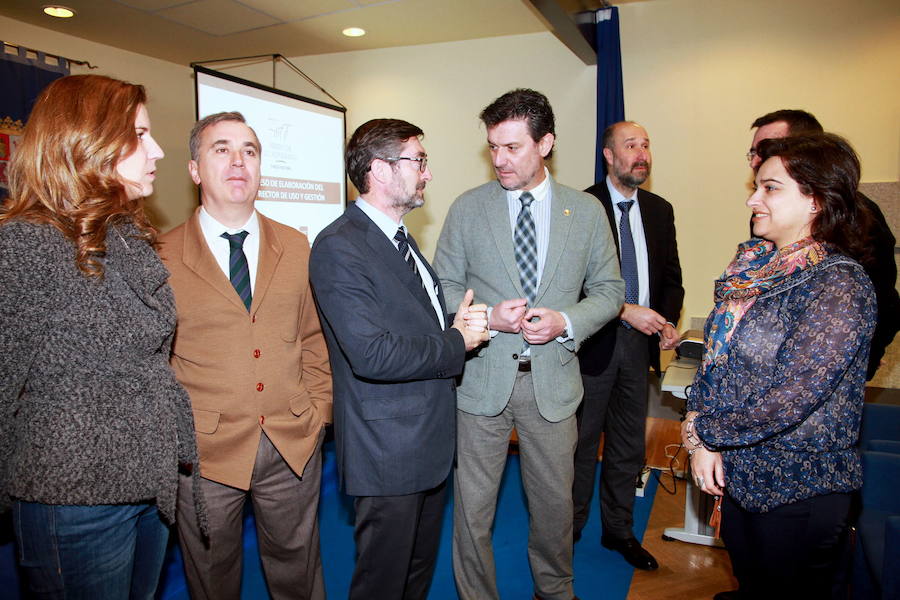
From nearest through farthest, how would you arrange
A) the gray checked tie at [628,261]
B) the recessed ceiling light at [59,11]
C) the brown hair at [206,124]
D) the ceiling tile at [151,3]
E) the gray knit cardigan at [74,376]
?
the gray knit cardigan at [74,376] < the brown hair at [206,124] < the gray checked tie at [628,261] < the ceiling tile at [151,3] < the recessed ceiling light at [59,11]

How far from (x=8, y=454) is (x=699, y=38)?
500cm

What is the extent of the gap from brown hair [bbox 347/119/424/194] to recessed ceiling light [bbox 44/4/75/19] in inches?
165

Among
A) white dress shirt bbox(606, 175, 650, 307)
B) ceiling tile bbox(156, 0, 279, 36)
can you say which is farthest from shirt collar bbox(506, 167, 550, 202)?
ceiling tile bbox(156, 0, 279, 36)

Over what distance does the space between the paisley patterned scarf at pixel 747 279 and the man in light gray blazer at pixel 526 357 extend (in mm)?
482

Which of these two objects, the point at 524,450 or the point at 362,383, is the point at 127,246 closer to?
the point at 362,383

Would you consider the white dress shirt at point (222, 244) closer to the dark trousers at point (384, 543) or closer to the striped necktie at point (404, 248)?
the striped necktie at point (404, 248)

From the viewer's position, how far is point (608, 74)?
15.1 ft

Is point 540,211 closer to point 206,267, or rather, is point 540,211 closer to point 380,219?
point 380,219

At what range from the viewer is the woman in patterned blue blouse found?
1461mm

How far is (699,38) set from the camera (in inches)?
177

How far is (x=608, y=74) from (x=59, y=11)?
448cm

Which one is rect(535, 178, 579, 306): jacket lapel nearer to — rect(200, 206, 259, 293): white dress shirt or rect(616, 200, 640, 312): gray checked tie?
rect(616, 200, 640, 312): gray checked tie

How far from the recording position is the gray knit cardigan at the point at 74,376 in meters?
1.16

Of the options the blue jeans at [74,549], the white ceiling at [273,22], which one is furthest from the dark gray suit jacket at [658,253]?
the blue jeans at [74,549]
